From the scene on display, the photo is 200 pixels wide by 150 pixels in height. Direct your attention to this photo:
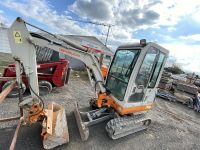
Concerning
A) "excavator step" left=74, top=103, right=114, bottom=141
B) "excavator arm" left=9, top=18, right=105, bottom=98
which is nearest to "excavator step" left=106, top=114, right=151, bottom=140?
"excavator step" left=74, top=103, right=114, bottom=141

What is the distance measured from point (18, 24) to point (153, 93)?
3878 mm

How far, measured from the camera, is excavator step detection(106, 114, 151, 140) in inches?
157

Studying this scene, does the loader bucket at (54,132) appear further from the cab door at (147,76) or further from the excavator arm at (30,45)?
the cab door at (147,76)

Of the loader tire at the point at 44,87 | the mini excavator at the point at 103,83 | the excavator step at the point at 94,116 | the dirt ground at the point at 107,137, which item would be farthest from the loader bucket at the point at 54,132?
the loader tire at the point at 44,87

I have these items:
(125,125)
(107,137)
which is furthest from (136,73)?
(107,137)

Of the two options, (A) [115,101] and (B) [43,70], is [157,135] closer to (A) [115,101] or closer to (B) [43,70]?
(A) [115,101]

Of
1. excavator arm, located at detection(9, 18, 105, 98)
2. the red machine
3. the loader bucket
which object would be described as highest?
excavator arm, located at detection(9, 18, 105, 98)

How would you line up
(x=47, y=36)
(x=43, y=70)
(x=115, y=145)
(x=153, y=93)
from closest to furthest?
(x=47, y=36)
(x=115, y=145)
(x=153, y=93)
(x=43, y=70)

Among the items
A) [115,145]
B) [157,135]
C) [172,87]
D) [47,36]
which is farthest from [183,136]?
[172,87]

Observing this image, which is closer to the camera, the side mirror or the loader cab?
the loader cab

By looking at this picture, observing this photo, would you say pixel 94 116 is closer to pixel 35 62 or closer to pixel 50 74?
pixel 35 62

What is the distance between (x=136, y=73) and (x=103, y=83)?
3.12 feet

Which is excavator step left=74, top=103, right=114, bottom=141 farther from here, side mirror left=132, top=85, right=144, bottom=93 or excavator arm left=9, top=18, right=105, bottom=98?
excavator arm left=9, top=18, right=105, bottom=98

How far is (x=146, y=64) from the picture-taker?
4.14 metres
